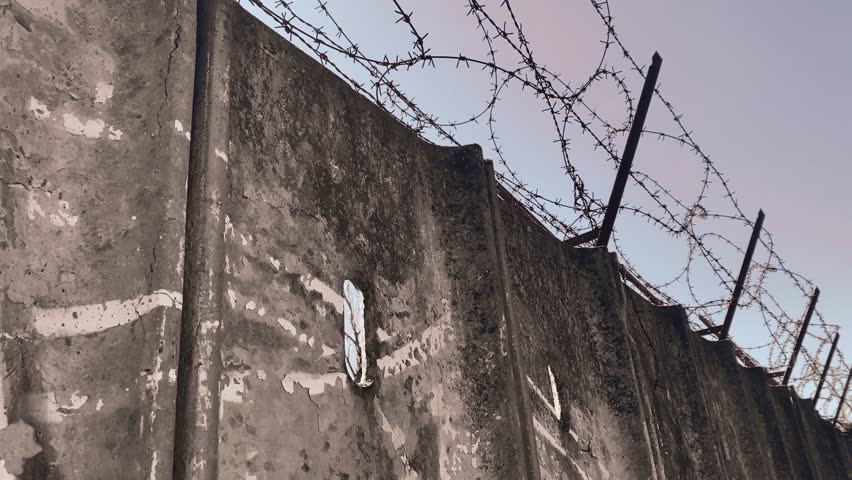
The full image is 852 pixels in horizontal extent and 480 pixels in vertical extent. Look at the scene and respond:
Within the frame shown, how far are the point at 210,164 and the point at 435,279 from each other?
4.63 feet

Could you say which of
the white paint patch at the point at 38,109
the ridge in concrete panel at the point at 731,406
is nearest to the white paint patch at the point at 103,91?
the white paint patch at the point at 38,109

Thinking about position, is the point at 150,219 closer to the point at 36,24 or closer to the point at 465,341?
the point at 36,24

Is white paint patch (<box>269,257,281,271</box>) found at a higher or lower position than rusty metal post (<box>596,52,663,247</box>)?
lower

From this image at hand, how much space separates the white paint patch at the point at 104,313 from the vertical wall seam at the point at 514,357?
5.64 feet

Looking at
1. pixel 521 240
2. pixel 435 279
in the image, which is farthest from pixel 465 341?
pixel 521 240

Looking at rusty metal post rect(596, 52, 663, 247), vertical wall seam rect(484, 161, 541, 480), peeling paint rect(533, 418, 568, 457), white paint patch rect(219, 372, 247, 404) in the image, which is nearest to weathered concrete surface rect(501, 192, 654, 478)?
peeling paint rect(533, 418, 568, 457)

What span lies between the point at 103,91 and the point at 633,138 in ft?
12.0

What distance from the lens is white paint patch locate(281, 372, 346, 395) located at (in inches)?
94.5

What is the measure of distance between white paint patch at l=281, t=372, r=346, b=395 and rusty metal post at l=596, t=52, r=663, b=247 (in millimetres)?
3132

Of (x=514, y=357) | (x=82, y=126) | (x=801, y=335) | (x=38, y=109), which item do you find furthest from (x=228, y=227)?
(x=801, y=335)

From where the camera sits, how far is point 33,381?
1935mm

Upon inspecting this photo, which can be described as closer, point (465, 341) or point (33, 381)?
point (33, 381)

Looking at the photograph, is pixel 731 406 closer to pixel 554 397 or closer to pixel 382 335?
pixel 554 397

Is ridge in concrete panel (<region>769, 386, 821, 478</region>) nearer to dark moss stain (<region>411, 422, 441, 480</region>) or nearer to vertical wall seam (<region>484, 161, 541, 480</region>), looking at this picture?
vertical wall seam (<region>484, 161, 541, 480</region>)
